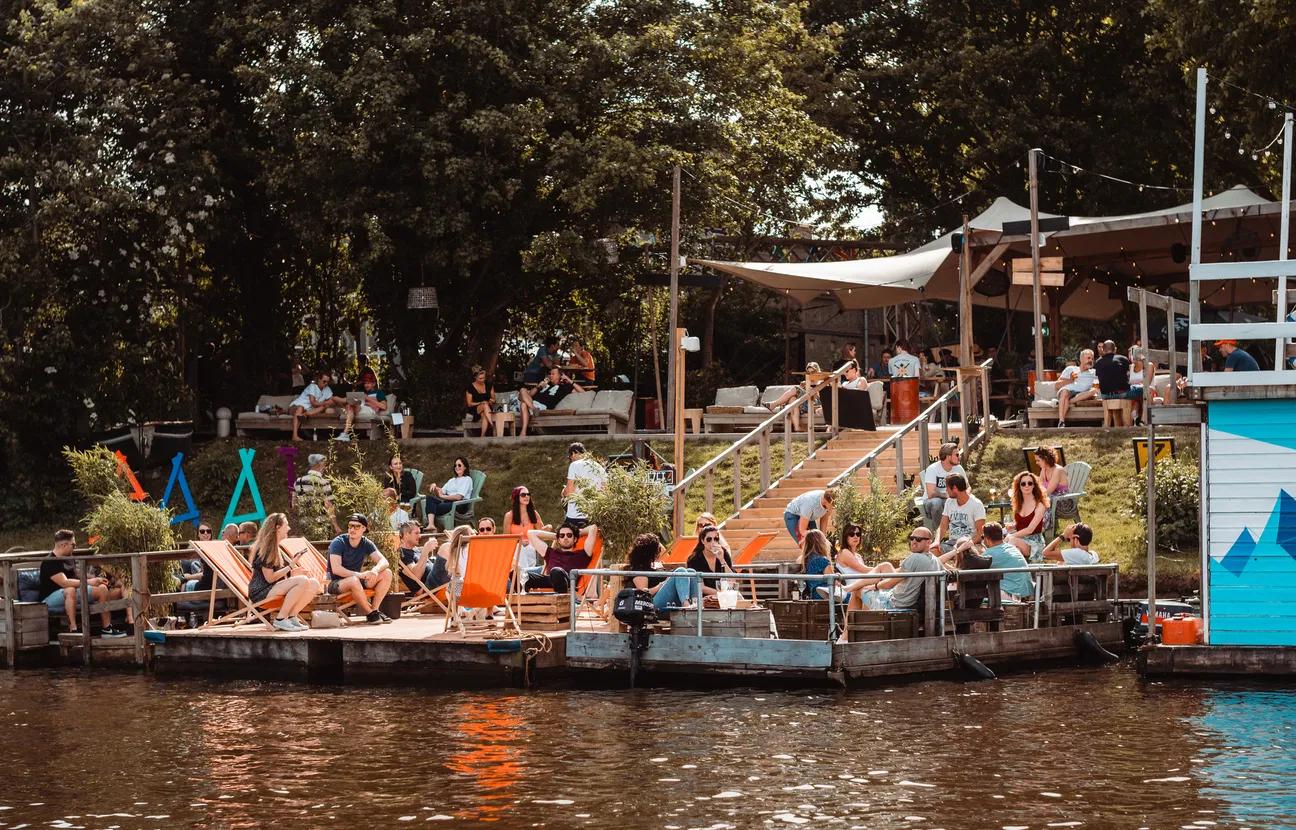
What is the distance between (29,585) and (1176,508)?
1287 centimetres

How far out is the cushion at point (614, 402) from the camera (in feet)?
91.2

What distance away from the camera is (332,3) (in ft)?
97.7

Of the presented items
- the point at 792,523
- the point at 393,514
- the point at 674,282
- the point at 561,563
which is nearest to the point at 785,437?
the point at 792,523

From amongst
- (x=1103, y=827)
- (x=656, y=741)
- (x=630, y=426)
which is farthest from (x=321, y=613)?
(x=630, y=426)

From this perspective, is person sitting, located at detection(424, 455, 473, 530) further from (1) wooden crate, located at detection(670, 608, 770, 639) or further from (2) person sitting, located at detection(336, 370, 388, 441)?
(1) wooden crate, located at detection(670, 608, 770, 639)

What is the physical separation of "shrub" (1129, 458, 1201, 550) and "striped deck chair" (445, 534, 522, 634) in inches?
319

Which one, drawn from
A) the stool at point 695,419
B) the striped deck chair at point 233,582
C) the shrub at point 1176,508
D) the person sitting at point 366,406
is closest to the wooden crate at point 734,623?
the striped deck chair at point 233,582

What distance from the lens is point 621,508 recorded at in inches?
730

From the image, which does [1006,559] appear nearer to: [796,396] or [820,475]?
[820,475]

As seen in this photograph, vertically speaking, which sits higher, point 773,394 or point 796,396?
point 773,394

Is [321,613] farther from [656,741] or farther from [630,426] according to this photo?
[630,426]

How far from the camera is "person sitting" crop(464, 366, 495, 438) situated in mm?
Answer: 28297

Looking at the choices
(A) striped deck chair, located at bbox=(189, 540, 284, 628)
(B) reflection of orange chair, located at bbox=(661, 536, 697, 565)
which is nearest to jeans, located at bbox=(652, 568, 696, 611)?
(B) reflection of orange chair, located at bbox=(661, 536, 697, 565)

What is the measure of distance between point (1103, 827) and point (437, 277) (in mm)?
22375
